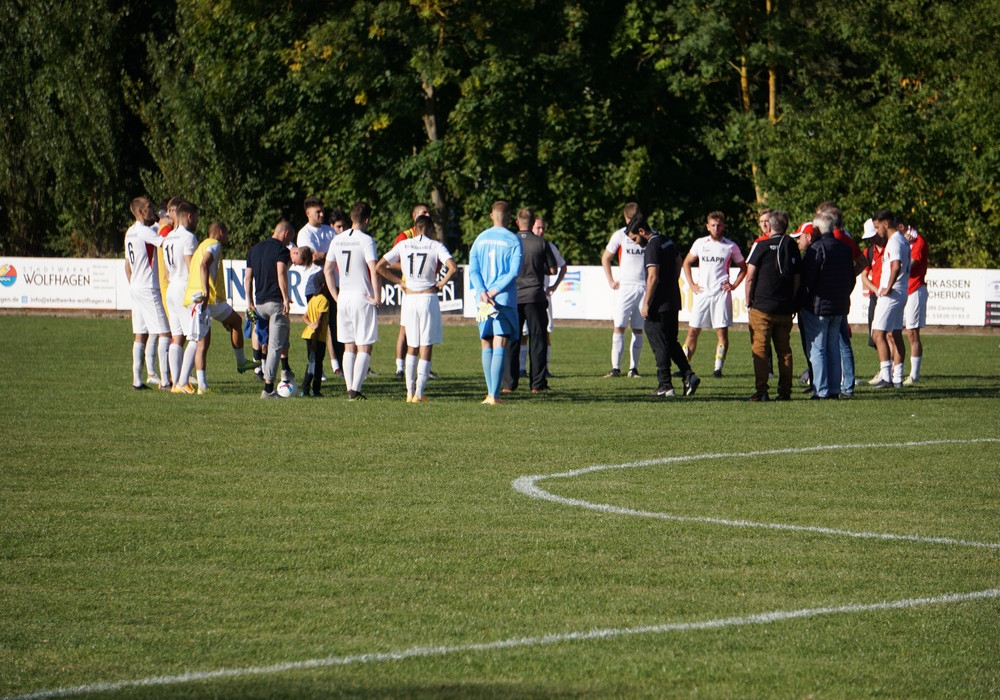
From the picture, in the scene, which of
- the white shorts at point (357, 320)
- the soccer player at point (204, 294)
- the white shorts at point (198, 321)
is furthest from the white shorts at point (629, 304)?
the white shorts at point (198, 321)

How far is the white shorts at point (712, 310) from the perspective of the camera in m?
18.2

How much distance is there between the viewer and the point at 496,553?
7.29 metres

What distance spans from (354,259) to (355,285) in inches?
11.6

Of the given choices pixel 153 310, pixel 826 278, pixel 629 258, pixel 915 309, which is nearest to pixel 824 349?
pixel 826 278

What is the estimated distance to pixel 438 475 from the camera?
32.6 feet

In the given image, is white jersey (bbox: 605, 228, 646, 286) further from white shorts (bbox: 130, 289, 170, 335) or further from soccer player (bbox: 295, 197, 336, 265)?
white shorts (bbox: 130, 289, 170, 335)

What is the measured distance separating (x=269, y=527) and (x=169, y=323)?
28.7ft

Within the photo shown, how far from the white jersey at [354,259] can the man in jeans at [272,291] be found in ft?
2.79

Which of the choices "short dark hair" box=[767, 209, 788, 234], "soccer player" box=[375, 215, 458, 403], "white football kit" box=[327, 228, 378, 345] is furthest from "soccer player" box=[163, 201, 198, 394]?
"short dark hair" box=[767, 209, 788, 234]

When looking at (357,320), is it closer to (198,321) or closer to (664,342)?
(198,321)

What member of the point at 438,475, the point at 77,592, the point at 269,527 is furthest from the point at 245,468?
the point at 77,592

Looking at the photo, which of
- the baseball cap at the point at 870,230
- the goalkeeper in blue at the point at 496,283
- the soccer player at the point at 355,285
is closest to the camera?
the goalkeeper in blue at the point at 496,283

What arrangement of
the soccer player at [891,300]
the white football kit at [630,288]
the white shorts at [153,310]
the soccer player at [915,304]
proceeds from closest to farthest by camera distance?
1. the white shorts at [153,310]
2. the soccer player at [891,300]
3. the soccer player at [915,304]
4. the white football kit at [630,288]

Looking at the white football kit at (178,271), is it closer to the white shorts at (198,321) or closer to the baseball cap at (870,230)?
the white shorts at (198,321)
